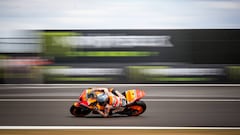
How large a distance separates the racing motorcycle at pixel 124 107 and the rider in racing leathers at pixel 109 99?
6 cm

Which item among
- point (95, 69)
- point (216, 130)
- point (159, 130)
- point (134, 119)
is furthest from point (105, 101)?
point (95, 69)

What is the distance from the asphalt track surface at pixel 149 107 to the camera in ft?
26.1

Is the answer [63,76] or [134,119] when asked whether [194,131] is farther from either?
[63,76]

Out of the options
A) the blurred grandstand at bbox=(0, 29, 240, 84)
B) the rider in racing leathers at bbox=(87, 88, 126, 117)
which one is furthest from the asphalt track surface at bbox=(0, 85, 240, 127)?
the blurred grandstand at bbox=(0, 29, 240, 84)

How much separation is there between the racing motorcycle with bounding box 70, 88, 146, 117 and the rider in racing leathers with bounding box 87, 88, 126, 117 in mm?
64

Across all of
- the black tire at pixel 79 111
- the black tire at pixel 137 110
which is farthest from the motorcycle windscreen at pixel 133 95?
the black tire at pixel 79 111

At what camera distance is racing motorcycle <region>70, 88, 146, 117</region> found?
7.88m

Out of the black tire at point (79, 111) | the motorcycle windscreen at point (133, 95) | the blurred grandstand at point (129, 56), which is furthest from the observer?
the blurred grandstand at point (129, 56)

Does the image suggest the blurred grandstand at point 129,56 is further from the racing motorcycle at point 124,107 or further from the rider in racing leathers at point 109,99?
the rider in racing leathers at point 109,99

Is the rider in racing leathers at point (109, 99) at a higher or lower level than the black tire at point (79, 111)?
higher

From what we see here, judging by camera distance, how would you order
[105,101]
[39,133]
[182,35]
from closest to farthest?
[39,133]
[105,101]
[182,35]

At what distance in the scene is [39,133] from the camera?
6.89 metres

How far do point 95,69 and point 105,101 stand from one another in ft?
19.4

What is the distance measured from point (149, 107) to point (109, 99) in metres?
2.02
